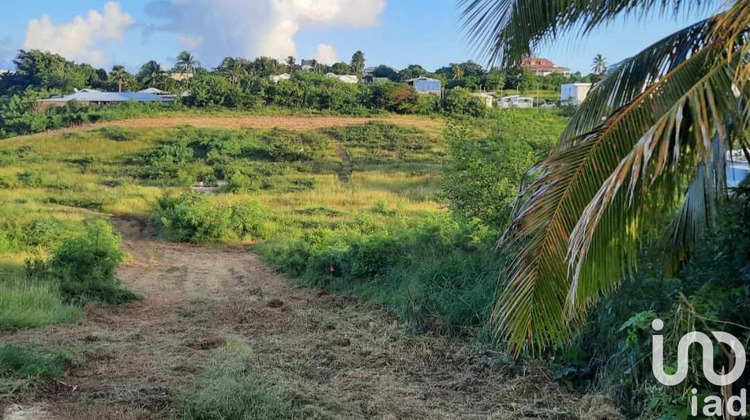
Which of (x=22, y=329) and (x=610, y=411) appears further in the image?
(x=22, y=329)

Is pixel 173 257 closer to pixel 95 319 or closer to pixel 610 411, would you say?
pixel 95 319

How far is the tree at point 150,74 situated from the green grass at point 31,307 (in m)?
64.7

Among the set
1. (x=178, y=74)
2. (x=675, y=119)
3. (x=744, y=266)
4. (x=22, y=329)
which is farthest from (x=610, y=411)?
(x=178, y=74)

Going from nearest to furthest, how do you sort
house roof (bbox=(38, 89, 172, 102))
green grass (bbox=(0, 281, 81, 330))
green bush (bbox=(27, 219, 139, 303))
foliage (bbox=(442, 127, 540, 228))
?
1. green grass (bbox=(0, 281, 81, 330))
2. foliage (bbox=(442, 127, 540, 228))
3. green bush (bbox=(27, 219, 139, 303))
4. house roof (bbox=(38, 89, 172, 102))

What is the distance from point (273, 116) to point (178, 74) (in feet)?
84.0

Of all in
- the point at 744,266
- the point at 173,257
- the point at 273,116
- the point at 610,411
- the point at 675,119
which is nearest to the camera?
the point at 675,119

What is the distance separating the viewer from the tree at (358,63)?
3339 inches

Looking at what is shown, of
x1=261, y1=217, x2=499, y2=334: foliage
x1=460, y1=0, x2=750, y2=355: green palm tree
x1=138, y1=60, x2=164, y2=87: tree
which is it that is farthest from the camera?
x1=138, y1=60, x2=164, y2=87: tree

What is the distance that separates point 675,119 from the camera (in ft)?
7.70

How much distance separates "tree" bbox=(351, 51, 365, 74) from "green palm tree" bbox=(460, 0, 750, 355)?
271 ft

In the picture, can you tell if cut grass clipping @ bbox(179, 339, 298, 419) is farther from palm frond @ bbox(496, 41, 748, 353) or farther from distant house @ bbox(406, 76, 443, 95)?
distant house @ bbox(406, 76, 443, 95)

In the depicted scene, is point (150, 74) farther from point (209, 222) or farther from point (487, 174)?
point (487, 174)

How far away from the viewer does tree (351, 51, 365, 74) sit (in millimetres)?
84812

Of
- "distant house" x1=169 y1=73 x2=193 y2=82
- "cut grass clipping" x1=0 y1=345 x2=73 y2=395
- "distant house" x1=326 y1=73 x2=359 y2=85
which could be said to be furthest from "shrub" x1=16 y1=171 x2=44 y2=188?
"distant house" x1=169 y1=73 x2=193 y2=82
